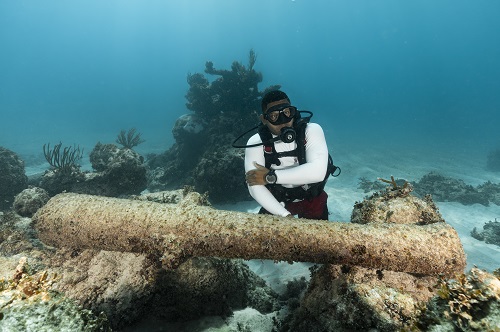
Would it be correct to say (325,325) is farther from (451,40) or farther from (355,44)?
(451,40)

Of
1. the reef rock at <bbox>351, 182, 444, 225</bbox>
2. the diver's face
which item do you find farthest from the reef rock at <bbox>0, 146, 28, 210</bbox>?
the reef rock at <bbox>351, 182, 444, 225</bbox>

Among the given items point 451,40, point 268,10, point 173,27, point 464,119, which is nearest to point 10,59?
point 173,27

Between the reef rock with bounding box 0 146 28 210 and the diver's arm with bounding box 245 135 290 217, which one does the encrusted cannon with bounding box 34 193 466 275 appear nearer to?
the diver's arm with bounding box 245 135 290 217

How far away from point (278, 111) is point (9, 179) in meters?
10.5

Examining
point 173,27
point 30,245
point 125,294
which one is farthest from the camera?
point 173,27

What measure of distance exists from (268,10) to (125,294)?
148 meters

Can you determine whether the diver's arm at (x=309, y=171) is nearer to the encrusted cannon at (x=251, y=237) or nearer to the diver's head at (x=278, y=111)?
the diver's head at (x=278, y=111)

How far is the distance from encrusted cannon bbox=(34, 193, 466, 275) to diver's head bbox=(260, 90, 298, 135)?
180cm

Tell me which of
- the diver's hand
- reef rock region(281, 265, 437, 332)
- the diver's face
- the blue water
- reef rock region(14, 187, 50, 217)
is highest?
the blue water

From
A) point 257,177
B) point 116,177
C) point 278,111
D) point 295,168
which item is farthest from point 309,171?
point 116,177

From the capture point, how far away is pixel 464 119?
178ft

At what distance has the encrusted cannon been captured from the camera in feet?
7.86

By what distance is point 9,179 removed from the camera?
8.95 meters

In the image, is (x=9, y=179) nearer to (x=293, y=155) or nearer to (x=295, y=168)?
(x=293, y=155)
